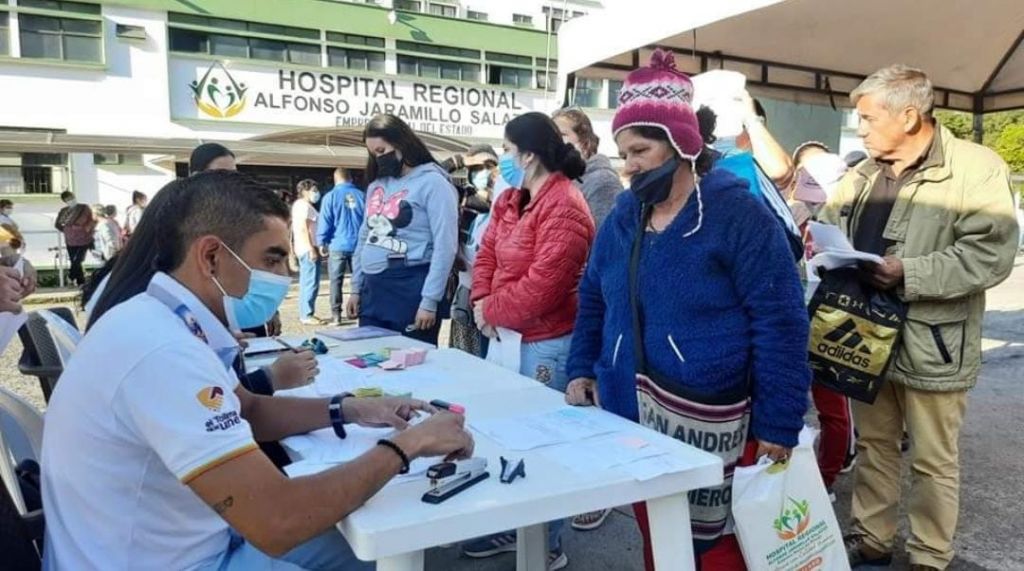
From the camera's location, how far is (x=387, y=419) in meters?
1.83

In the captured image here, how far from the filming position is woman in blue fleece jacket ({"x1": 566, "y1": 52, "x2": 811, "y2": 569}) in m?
1.92

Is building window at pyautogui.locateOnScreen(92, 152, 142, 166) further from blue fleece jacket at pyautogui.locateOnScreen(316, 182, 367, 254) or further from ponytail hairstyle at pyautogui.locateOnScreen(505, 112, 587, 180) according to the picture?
ponytail hairstyle at pyautogui.locateOnScreen(505, 112, 587, 180)

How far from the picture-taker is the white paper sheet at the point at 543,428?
1.76 m

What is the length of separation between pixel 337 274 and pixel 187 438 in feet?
22.7

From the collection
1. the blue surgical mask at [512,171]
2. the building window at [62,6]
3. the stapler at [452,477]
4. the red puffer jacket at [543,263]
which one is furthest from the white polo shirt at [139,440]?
the building window at [62,6]

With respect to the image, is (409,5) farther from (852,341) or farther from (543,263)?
(852,341)

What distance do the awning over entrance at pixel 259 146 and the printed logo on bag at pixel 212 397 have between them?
453 inches

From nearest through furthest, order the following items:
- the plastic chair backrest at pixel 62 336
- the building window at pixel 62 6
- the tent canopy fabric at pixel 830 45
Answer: the plastic chair backrest at pixel 62 336 < the tent canopy fabric at pixel 830 45 < the building window at pixel 62 6

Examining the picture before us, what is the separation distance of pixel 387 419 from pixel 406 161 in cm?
208

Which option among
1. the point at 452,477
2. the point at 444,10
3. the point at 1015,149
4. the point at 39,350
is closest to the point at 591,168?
the point at 452,477

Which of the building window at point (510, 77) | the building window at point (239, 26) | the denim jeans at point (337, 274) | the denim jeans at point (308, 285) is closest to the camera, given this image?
the denim jeans at point (337, 274)

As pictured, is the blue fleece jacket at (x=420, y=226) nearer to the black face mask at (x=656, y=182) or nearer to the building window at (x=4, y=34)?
the black face mask at (x=656, y=182)

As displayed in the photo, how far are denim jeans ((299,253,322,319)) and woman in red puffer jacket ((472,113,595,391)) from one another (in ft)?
19.5

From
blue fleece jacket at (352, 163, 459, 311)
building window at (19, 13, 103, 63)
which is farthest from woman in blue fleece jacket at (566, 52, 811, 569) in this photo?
building window at (19, 13, 103, 63)
